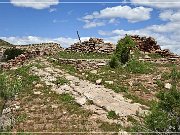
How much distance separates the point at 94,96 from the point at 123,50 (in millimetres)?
10310

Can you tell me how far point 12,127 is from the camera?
21.3 meters

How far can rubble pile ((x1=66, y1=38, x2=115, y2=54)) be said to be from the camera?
39.3 m

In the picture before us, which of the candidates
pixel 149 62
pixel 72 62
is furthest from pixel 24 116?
pixel 149 62

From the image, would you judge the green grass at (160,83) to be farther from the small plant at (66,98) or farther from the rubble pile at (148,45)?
the rubble pile at (148,45)

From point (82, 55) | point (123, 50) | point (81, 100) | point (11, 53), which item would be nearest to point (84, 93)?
point (81, 100)

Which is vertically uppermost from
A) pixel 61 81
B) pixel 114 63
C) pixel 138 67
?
pixel 114 63

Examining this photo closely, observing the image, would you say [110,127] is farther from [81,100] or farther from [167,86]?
[167,86]

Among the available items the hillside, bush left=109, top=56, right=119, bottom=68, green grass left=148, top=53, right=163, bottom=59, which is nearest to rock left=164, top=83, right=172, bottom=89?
the hillside

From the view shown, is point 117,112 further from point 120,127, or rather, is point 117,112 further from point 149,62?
point 149,62

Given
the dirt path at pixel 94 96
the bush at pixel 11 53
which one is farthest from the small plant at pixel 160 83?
the bush at pixel 11 53

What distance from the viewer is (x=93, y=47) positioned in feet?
132

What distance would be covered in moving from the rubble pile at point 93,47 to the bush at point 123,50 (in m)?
3.78

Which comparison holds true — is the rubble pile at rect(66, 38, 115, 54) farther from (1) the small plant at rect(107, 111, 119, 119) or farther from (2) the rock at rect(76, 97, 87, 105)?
(1) the small plant at rect(107, 111, 119, 119)

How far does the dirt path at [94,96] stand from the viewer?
22.6 metres
